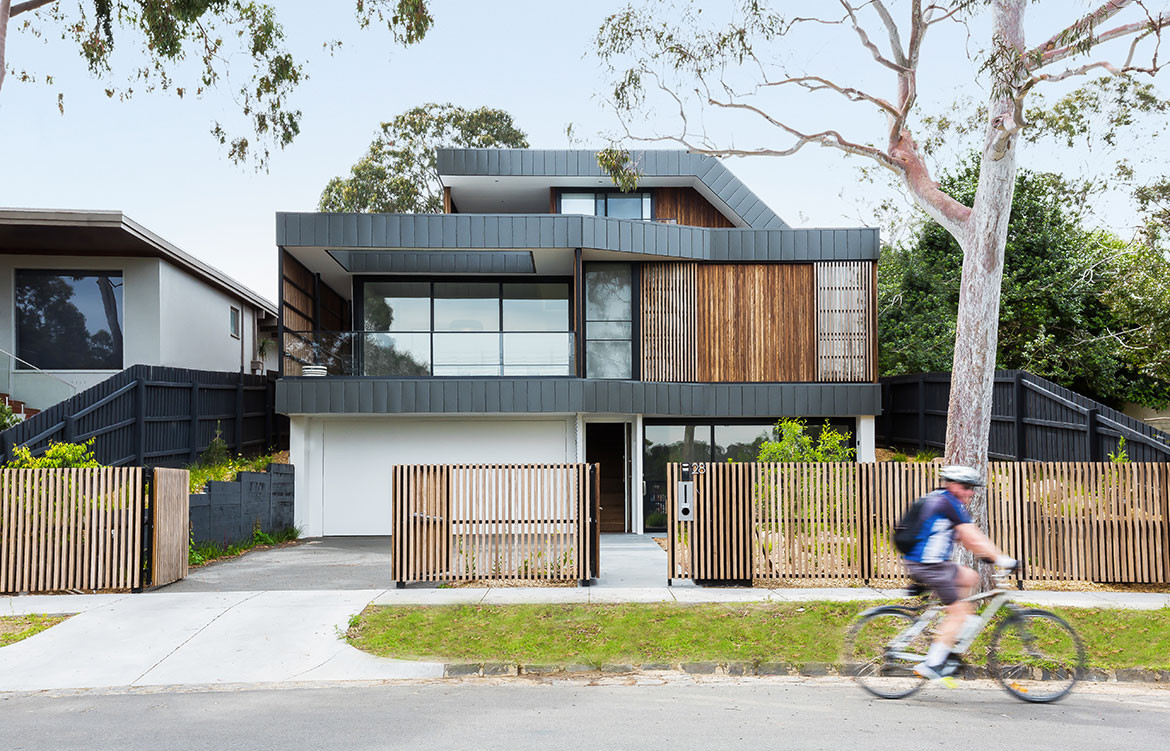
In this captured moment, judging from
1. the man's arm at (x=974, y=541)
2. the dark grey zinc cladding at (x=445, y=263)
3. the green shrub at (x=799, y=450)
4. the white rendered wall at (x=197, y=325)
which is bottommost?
the man's arm at (x=974, y=541)

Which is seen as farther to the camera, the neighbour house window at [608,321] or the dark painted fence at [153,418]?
the neighbour house window at [608,321]

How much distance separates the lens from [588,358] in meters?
19.9

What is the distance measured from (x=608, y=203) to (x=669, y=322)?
4898 millimetres

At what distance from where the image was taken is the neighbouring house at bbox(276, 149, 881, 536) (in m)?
18.8

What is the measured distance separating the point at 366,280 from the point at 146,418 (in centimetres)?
617

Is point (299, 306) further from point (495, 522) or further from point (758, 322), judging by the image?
point (495, 522)

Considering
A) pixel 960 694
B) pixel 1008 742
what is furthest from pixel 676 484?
pixel 1008 742

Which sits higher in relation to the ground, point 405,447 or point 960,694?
point 405,447

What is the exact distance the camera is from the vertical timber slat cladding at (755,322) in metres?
20.0

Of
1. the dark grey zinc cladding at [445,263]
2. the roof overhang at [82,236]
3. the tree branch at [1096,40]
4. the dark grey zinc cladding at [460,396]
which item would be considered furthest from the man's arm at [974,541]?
the roof overhang at [82,236]

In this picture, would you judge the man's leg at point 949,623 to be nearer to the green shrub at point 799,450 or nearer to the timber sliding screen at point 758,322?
the green shrub at point 799,450

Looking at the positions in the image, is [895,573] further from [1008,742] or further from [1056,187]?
[1056,187]

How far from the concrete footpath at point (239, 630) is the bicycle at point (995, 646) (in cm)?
296

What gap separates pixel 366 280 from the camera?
2155cm
